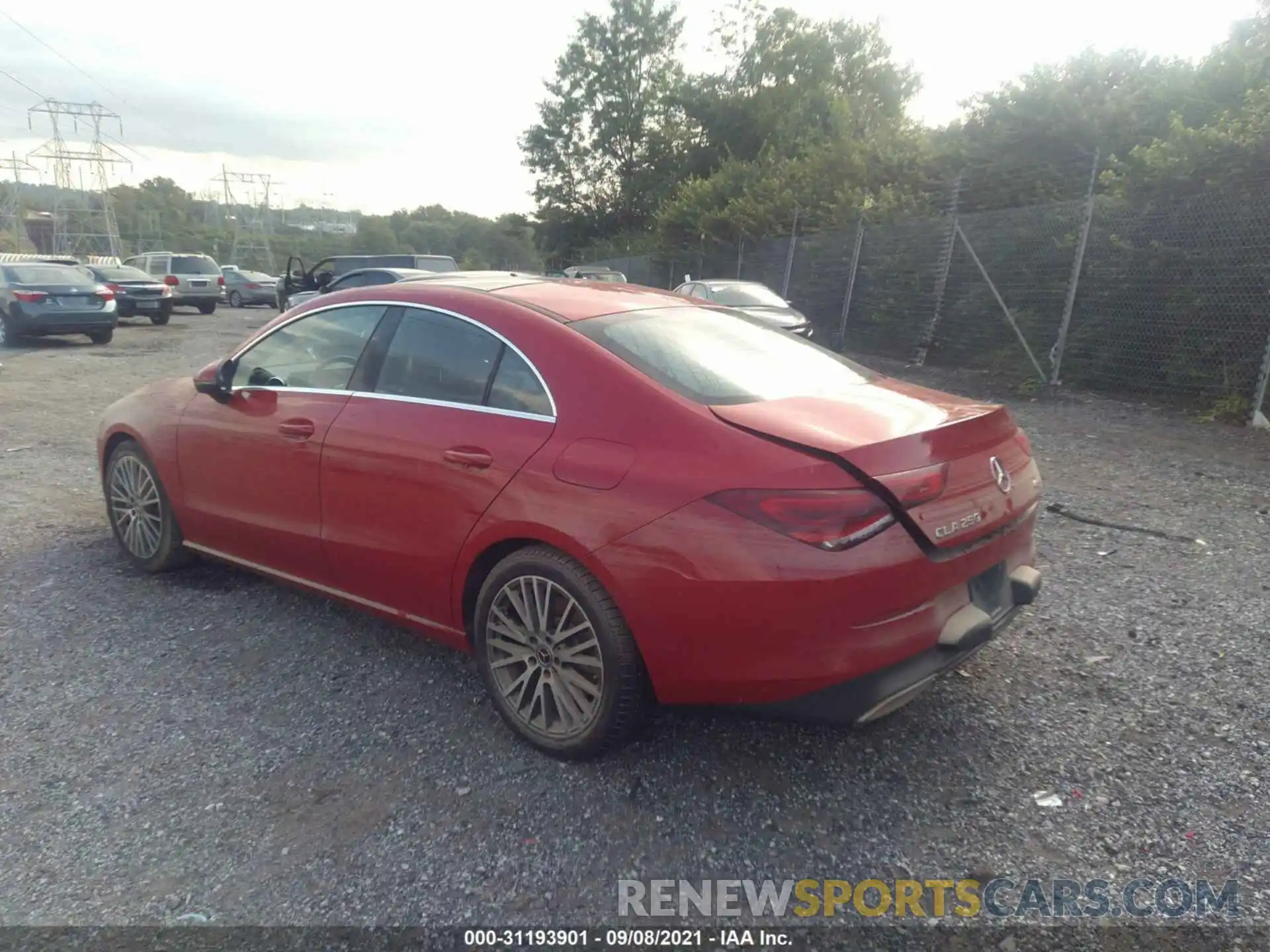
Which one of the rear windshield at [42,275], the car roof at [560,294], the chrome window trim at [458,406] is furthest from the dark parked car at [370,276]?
the chrome window trim at [458,406]

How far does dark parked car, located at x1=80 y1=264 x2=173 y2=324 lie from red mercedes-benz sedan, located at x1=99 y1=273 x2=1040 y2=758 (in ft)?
67.9

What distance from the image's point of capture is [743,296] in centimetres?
1390

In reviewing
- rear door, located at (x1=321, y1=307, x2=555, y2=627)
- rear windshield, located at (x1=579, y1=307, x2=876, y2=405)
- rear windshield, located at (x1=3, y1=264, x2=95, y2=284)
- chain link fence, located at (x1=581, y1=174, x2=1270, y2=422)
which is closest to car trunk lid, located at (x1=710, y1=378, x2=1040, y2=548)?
rear windshield, located at (x1=579, y1=307, x2=876, y2=405)

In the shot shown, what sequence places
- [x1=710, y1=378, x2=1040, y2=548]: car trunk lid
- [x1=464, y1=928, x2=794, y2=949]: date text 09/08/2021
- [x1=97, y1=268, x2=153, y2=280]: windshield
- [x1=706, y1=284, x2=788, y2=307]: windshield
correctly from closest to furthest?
1. [x1=464, y1=928, x2=794, y2=949]: date text 09/08/2021
2. [x1=710, y1=378, x2=1040, y2=548]: car trunk lid
3. [x1=706, y1=284, x2=788, y2=307]: windshield
4. [x1=97, y1=268, x2=153, y2=280]: windshield

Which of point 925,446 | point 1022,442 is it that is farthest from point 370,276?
point 925,446

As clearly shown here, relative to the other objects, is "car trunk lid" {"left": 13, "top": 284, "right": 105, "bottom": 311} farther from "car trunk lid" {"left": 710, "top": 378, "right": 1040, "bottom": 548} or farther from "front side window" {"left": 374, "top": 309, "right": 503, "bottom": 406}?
"car trunk lid" {"left": 710, "top": 378, "right": 1040, "bottom": 548}

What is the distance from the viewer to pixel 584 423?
2875mm

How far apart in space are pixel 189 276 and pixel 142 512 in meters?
25.3

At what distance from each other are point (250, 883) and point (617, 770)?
1134 millimetres

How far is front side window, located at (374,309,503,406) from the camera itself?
3270 mm

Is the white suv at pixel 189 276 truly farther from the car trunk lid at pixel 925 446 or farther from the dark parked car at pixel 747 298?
the car trunk lid at pixel 925 446

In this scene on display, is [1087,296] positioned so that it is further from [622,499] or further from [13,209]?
[13,209]

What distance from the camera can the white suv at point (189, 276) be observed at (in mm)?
26562

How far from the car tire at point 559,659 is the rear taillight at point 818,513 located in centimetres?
56
